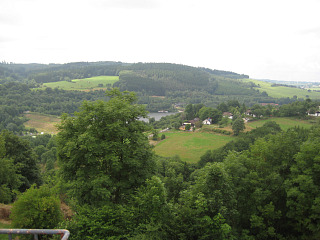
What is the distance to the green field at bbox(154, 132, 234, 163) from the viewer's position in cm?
5950

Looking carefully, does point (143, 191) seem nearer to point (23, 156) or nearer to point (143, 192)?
point (143, 192)

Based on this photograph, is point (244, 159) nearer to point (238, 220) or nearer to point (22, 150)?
point (238, 220)

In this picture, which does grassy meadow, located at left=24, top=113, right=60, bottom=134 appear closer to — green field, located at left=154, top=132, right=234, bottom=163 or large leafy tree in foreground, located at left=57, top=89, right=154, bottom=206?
green field, located at left=154, top=132, right=234, bottom=163

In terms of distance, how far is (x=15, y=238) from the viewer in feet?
35.1

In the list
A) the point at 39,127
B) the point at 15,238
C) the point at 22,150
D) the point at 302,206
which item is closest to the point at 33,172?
the point at 22,150

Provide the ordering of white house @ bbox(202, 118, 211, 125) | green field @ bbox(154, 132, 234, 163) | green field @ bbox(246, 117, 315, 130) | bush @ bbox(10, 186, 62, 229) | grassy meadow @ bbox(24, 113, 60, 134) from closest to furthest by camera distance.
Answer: bush @ bbox(10, 186, 62, 229) < green field @ bbox(154, 132, 234, 163) < green field @ bbox(246, 117, 315, 130) < white house @ bbox(202, 118, 211, 125) < grassy meadow @ bbox(24, 113, 60, 134)

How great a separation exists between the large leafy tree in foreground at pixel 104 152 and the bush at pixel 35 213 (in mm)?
1455

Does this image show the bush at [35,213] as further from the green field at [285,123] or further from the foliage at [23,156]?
the green field at [285,123]

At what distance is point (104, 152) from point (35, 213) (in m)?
4.37

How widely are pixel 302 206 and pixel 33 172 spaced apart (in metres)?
28.9

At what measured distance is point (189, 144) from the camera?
67438mm

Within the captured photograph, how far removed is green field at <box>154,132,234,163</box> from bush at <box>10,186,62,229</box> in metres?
46.0

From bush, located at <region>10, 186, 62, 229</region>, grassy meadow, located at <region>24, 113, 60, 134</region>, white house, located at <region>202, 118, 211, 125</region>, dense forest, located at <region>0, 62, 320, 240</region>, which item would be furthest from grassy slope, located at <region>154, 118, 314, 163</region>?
grassy meadow, located at <region>24, 113, 60, 134</region>

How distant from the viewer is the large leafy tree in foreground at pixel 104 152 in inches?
481
